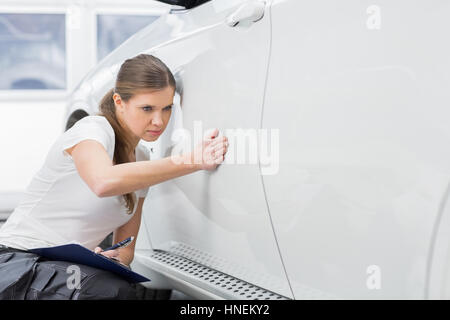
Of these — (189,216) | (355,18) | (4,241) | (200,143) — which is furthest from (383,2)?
(4,241)

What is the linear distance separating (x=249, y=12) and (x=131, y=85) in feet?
1.32

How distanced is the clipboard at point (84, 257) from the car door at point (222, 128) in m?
0.22

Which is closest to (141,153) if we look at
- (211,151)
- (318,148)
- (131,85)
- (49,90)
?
(131,85)

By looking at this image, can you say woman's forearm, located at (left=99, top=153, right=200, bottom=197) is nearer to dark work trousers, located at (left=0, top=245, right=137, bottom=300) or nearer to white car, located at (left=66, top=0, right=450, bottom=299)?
white car, located at (left=66, top=0, right=450, bottom=299)

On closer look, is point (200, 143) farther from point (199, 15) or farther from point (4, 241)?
point (4, 241)

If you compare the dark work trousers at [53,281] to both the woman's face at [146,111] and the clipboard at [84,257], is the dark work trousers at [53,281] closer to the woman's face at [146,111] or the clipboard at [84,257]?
the clipboard at [84,257]

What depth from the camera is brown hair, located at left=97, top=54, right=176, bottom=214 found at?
128 centimetres

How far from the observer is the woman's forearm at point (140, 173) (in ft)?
3.81

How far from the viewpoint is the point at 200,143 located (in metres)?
1.20

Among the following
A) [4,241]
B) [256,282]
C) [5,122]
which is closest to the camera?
[256,282]

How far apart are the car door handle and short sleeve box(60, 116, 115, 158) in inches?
17.4

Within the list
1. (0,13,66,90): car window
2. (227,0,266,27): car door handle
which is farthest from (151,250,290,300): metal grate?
(0,13,66,90): car window

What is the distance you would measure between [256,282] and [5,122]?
430 centimetres

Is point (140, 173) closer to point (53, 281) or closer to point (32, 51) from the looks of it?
point (53, 281)
